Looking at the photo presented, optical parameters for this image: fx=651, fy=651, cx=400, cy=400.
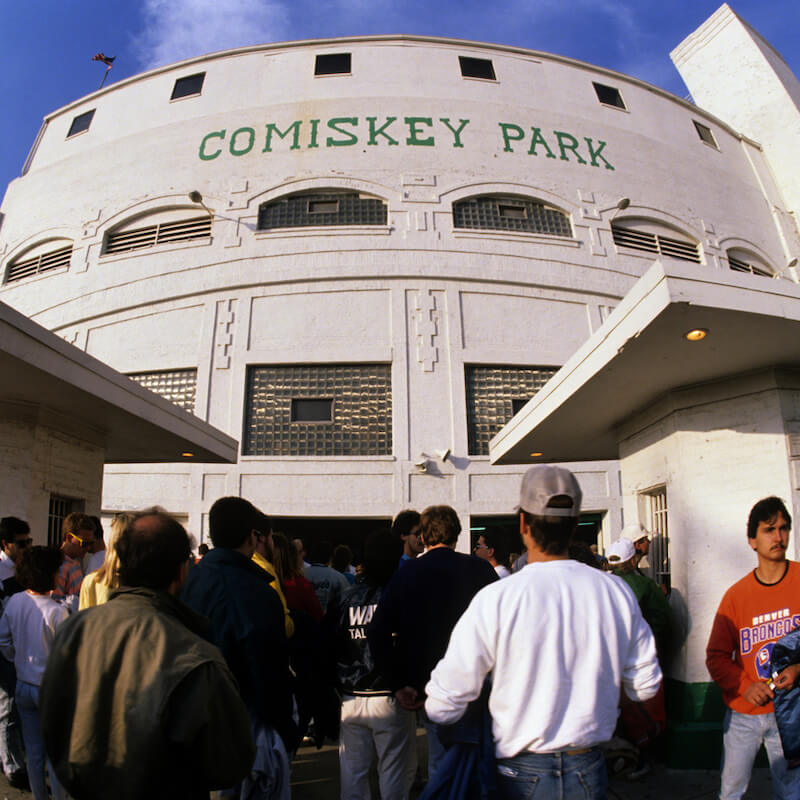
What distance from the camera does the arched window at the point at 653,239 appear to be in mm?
19000

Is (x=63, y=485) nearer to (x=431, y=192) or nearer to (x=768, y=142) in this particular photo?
(x=431, y=192)

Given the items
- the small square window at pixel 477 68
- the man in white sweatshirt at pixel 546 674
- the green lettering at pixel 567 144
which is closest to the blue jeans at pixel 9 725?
the man in white sweatshirt at pixel 546 674

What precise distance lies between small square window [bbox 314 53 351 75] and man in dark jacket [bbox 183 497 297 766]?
20.1 metres

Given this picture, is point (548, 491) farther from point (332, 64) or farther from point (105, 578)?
point (332, 64)

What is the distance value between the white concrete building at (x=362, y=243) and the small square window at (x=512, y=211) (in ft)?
0.22

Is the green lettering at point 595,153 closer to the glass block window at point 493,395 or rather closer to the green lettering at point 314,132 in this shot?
the glass block window at point 493,395

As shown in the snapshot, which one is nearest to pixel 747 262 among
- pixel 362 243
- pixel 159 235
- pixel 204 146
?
pixel 362 243

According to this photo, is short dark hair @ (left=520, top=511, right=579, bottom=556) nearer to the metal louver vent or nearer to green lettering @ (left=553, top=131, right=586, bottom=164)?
the metal louver vent

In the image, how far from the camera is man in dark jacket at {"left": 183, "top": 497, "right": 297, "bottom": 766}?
299cm

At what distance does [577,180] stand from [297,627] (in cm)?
1793

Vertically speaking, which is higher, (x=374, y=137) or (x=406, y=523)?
(x=374, y=137)

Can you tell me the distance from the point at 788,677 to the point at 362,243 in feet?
50.7

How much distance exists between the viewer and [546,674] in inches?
85.6

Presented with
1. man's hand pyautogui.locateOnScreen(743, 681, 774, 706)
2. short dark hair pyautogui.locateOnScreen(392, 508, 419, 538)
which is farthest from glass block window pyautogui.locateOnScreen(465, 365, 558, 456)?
man's hand pyautogui.locateOnScreen(743, 681, 774, 706)
